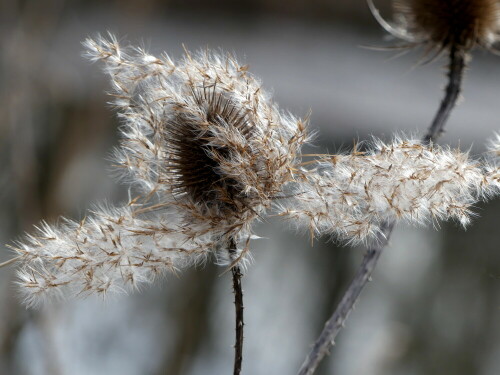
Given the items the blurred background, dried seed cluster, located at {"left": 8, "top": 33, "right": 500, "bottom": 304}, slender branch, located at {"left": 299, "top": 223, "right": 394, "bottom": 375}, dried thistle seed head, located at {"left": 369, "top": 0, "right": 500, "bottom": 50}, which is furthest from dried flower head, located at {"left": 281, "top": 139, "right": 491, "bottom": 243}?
the blurred background

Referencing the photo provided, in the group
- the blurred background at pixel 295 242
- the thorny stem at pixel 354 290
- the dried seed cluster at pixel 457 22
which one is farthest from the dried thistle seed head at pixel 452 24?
the blurred background at pixel 295 242

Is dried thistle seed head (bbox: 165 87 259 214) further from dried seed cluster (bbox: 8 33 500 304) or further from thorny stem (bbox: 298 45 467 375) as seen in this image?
thorny stem (bbox: 298 45 467 375)

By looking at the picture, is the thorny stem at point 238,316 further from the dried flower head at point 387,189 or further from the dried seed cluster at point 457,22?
the dried seed cluster at point 457,22

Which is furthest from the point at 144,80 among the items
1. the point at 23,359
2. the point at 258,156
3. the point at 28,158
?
the point at 23,359

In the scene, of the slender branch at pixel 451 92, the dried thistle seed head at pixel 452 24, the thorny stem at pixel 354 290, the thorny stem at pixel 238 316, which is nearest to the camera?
the thorny stem at pixel 238 316

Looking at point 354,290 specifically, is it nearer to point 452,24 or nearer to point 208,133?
point 208,133
